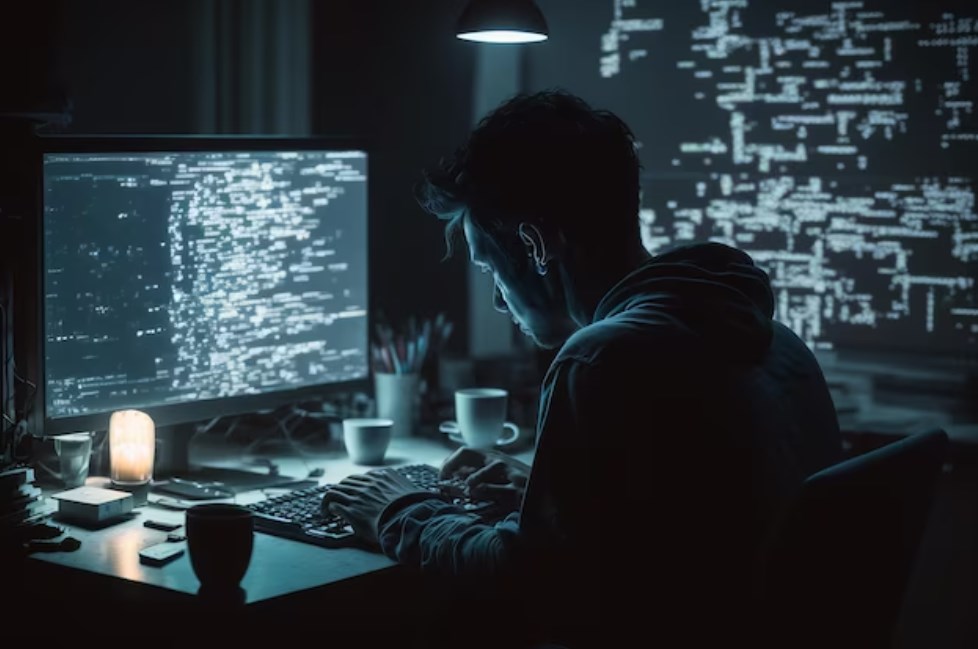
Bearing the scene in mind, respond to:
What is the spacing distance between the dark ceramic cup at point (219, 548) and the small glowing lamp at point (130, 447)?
17.8 inches

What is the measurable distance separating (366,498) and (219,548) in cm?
28

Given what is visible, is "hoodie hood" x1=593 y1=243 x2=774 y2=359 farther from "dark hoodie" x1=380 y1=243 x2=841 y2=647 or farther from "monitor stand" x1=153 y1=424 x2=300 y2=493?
"monitor stand" x1=153 y1=424 x2=300 y2=493

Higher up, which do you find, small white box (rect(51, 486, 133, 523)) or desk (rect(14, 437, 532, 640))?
small white box (rect(51, 486, 133, 523))

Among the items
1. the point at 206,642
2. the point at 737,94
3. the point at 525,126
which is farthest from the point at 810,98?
the point at 206,642

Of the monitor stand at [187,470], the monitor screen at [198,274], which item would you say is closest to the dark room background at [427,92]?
the monitor screen at [198,274]

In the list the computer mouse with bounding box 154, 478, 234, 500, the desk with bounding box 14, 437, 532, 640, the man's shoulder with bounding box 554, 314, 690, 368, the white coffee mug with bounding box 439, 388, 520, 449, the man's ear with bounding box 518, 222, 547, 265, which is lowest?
the desk with bounding box 14, 437, 532, 640

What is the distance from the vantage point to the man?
1.32m

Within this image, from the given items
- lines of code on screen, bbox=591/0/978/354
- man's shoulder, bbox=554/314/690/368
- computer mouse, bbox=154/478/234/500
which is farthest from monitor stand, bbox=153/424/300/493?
lines of code on screen, bbox=591/0/978/354

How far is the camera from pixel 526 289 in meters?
1.65

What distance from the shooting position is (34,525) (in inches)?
64.9

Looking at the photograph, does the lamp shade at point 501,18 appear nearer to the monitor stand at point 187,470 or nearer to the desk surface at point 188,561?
the monitor stand at point 187,470

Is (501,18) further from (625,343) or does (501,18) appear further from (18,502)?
(18,502)

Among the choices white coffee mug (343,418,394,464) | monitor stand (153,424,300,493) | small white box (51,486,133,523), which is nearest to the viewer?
small white box (51,486,133,523)

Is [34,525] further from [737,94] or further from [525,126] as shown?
[737,94]
